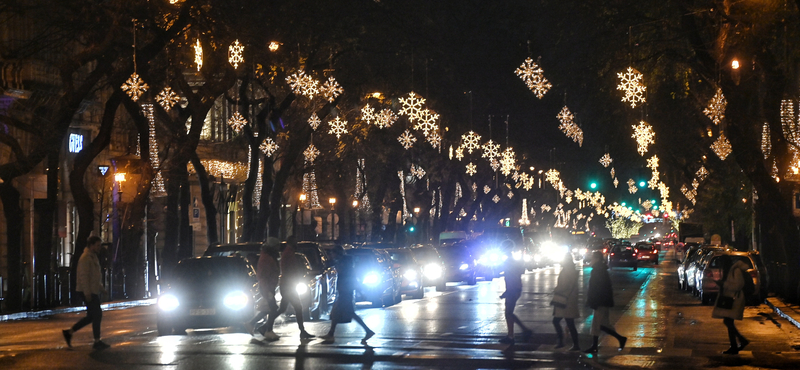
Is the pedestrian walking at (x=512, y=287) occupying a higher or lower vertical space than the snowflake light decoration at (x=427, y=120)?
lower

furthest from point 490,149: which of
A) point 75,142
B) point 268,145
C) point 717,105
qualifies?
point 75,142

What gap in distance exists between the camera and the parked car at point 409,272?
104 feet

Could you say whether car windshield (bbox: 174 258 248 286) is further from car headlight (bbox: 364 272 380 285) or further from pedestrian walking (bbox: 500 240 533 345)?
car headlight (bbox: 364 272 380 285)

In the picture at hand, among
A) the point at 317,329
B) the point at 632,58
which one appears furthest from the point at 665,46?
the point at 317,329

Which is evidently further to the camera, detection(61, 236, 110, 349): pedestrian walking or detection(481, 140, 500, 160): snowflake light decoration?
detection(481, 140, 500, 160): snowflake light decoration

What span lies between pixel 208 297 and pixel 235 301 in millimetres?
493

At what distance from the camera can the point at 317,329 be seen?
66.7ft

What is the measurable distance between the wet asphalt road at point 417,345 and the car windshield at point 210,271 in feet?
3.36

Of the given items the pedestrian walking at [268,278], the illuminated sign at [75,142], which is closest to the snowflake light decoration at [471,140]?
the illuminated sign at [75,142]

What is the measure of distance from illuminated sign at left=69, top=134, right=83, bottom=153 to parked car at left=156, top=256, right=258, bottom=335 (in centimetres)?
2105

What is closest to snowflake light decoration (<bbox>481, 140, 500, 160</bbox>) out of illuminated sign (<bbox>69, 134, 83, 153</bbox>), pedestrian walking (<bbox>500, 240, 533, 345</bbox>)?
illuminated sign (<bbox>69, 134, 83, 153</bbox>)

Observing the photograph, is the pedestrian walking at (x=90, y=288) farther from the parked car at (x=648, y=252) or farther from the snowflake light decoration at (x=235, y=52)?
the parked car at (x=648, y=252)

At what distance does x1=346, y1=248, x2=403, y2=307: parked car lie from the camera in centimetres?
2728

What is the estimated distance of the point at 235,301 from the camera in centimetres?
1903
